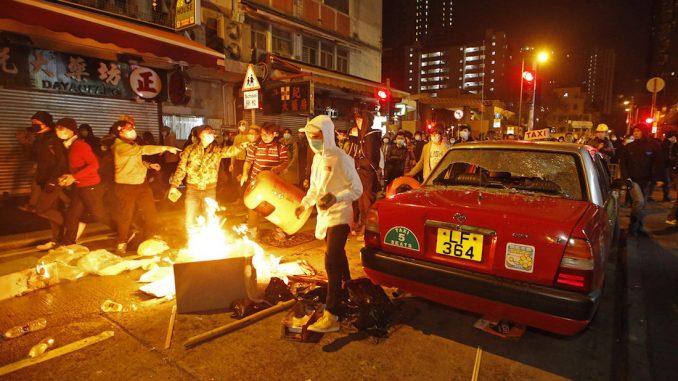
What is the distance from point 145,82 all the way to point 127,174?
625 centimetres

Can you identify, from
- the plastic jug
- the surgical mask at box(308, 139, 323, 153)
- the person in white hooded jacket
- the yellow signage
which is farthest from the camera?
the yellow signage

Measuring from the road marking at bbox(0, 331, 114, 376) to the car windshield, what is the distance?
11.3 ft

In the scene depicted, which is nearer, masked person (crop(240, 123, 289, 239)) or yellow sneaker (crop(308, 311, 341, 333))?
yellow sneaker (crop(308, 311, 341, 333))

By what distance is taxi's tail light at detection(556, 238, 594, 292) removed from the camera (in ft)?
8.84

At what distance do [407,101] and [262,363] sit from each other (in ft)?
67.0

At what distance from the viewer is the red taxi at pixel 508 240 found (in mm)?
2734

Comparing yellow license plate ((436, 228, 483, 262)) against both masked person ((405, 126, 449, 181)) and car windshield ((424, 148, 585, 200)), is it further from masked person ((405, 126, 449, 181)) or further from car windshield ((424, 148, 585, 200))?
masked person ((405, 126, 449, 181))

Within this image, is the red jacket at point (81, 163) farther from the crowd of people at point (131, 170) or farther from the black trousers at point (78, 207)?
the black trousers at point (78, 207)

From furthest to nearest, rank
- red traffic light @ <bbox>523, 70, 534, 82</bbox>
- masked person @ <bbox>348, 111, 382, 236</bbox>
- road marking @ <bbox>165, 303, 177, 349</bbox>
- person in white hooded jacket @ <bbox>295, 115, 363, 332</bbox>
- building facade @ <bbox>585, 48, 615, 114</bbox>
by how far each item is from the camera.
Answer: building facade @ <bbox>585, 48, 615, 114</bbox>, red traffic light @ <bbox>523, 70, 534, 82</bbox>, masked person @ <bbox>348, 111, 382, 236</bbox>, person in white hooded jacket @ <bbox>295, 115, 363, 332</bbox>, road marking @ <bbox>165, 303, 177, 349</bbox>

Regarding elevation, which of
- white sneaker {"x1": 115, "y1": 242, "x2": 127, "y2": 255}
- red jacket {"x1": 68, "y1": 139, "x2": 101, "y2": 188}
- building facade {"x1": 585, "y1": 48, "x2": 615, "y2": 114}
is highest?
building facade {"x1": 585, "y1": 48, "x2": 615, "y2": 114}

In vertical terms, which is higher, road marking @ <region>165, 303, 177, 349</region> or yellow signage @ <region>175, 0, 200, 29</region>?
yellow signage @ <region>175, 0, 200, 29</region>

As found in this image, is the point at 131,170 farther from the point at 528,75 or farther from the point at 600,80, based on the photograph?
the point at 600,80

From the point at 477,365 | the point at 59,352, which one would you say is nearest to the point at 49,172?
the point at 59,352

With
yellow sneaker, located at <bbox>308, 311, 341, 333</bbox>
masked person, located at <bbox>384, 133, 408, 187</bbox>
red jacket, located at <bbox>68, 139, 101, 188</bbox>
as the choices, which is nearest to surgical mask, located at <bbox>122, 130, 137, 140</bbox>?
red jacket, located at <bbox>68, 139, 101, 188</bbox>
